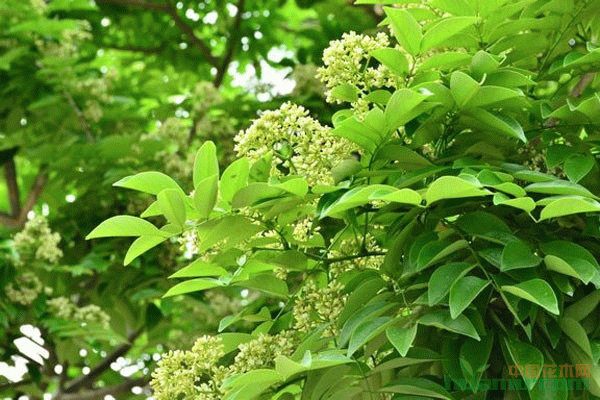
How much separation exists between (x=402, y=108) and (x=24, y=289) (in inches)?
79.8

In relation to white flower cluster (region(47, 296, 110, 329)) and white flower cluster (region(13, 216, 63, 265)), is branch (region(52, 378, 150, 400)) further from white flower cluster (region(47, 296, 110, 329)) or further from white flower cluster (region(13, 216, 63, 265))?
white flower cluster (region(13, 216, 63, 265))

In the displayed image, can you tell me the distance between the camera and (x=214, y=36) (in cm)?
441

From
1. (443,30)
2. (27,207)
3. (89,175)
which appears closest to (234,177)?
(443,30)

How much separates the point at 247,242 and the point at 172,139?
2.04 metres

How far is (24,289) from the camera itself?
314 centimetres

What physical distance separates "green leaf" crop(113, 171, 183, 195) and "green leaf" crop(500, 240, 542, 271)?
1.49 feet

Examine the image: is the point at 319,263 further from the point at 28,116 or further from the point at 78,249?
the point at 28,116

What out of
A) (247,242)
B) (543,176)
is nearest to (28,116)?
(247,242)

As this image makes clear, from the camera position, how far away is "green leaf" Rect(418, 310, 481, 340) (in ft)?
4.30

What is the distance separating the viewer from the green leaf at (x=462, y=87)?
4.60ft

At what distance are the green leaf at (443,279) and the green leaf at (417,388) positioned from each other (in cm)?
12

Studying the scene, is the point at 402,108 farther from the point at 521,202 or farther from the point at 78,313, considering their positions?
the point at 78,313

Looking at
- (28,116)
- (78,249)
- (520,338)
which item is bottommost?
(78,249)

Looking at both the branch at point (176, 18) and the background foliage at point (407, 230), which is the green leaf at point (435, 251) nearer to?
the background foliage at point (407, 230)
